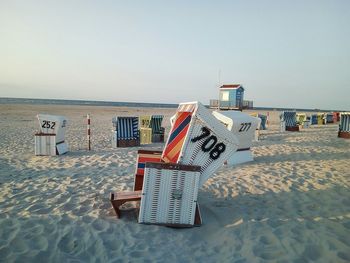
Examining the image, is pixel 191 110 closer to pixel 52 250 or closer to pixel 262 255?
pixel 262 255

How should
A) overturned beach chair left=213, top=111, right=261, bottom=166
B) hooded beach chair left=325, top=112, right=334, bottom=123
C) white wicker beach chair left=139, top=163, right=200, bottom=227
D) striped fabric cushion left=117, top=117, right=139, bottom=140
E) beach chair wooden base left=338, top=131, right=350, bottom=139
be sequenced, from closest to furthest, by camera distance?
white wicker beach chair left=139, top=163, right=200, bottom=227
overturned beach chair left=213, top=111, right=261, bottom=166
striped fabric cushion left=117, top=117, right=139, bottom=140
beach chair wooden base left=338, top=131, right=350, bottom=139
hooded beach chair left=325, top=112, right=334, bottom=123

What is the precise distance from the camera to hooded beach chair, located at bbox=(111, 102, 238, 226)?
4.06 meters

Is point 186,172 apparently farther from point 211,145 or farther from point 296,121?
point 296,121

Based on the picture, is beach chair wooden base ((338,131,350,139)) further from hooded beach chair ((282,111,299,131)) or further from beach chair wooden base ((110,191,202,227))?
beach chair wooden base ((110,191,202,227))

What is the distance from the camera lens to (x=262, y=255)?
11.2ft

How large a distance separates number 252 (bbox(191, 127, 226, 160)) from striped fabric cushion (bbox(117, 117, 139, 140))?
8158 millimetres

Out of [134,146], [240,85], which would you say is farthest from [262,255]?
[240,85]

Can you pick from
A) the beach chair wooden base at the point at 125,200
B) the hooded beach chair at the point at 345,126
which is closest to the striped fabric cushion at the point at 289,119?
the hooded beach chair at the point at 345,126

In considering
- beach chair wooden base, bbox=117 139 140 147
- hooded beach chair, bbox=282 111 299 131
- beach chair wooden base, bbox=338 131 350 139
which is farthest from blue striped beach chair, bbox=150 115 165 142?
hooded beach chair, bbox=282 111 299 131

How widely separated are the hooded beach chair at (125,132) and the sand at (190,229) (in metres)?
4.16

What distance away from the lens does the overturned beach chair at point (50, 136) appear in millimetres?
9453

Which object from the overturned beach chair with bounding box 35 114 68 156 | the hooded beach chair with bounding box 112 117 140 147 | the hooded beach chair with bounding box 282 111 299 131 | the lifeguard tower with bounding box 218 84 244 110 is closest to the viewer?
the overturned beach chair with bounding box 35 114 68 156

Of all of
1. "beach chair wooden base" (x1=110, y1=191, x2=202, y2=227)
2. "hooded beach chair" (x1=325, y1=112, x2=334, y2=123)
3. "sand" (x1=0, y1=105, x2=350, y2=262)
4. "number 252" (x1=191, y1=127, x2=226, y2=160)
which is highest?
"number 252" (x1=191, y1=127, x2=226, y2=160)

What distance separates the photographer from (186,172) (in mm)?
4070
